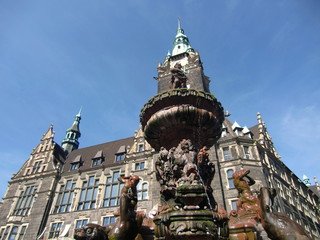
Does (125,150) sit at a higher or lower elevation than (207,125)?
higher

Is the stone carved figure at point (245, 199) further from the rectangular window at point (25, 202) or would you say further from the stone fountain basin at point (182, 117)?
the rectangular window at point (25, 202)

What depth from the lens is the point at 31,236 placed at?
75.0ft

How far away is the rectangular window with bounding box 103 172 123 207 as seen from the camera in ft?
A: 76.0

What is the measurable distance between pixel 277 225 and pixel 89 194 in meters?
23.7

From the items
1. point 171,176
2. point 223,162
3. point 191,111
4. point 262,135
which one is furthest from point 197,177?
point 262,135

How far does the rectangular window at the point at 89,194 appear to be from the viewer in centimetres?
2401

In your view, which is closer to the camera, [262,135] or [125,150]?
[262,135]

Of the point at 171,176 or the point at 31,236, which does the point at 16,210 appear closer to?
the point at 31,236

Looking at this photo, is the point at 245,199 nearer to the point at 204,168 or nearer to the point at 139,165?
the point at 204,168

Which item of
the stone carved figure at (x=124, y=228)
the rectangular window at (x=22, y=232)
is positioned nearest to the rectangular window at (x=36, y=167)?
the rectangular window at (x=22, y=232)

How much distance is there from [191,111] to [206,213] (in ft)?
8.34

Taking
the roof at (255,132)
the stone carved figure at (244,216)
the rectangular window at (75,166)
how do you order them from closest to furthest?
the stone carved figure at (244,216), the roof at (255,132), the rectangular window at (75,166)

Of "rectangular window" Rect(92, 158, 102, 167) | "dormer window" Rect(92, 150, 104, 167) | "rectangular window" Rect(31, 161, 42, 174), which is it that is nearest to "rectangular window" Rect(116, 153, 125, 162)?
"dormer window" Rect(92, 150, 104, 167)

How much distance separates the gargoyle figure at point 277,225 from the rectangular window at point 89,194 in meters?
22.3
